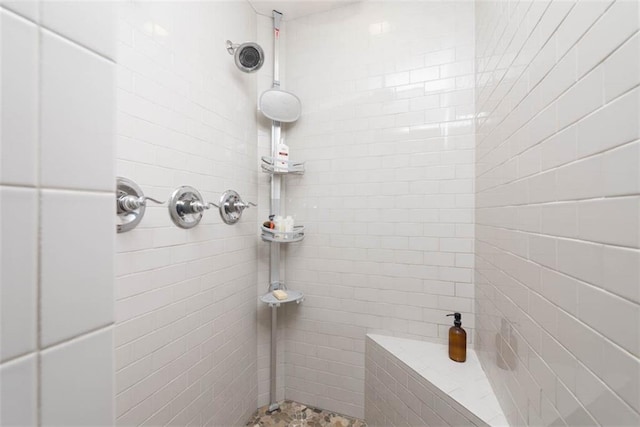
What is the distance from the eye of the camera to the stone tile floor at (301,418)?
1.61 meters

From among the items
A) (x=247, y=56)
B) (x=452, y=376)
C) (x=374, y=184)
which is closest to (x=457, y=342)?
(x=452, y=376)

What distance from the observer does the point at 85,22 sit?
29cm

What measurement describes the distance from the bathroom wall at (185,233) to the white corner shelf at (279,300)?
0.14 metres

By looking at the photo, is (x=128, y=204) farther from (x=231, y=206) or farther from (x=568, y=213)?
(x=568, y=213)

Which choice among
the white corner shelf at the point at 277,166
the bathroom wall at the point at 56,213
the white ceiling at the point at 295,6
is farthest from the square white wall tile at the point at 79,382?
the white ceiling at the point at 295,6

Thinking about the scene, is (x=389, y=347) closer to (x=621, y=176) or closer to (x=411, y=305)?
(x=411, y=305)

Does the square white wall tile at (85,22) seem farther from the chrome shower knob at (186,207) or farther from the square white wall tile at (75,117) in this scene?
the chrome shower knob at (186,207)

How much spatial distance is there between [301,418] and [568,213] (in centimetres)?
177

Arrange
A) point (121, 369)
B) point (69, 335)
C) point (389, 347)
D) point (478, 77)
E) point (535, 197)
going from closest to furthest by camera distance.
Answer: point (69, 335) < point (535, 197) < point (121, 369) < point (478, 77) < point (389, 347)

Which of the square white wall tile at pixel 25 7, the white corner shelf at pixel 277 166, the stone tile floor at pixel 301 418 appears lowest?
the stone tile floor at pixel 301 418

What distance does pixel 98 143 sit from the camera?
0.30 metres

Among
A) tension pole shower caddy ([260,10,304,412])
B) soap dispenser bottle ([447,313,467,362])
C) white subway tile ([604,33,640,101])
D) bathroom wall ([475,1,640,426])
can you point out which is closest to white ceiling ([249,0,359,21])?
tension pole shower caddy ([260,10,304,412])

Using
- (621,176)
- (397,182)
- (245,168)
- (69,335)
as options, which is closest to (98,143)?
(69,335)

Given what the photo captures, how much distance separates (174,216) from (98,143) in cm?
90
